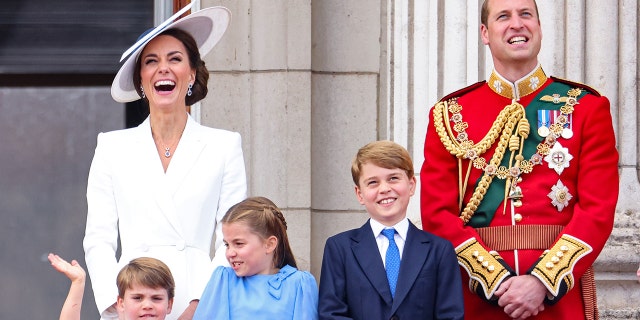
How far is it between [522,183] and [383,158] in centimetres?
51

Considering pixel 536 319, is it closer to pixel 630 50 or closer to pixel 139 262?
pixel 139 262

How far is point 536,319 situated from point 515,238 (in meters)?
0.28

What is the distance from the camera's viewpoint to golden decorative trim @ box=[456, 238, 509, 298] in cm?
486

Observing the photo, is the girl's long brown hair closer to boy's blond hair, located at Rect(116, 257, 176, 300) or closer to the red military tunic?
boy's blond hair, located at Rect(116, 257, 176, 300)

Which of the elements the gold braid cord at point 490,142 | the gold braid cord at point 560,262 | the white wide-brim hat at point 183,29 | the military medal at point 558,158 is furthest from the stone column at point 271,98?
the gold braid cord at point 560,262

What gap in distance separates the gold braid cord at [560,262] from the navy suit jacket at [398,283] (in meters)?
0.28

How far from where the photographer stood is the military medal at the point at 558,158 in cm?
500

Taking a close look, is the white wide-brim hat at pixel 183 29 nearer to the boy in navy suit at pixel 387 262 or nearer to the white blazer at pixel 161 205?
the white blazer at pixel 161 205

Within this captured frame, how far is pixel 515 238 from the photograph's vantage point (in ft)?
16.3

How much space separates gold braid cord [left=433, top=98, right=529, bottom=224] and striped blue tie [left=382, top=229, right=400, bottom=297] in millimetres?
285

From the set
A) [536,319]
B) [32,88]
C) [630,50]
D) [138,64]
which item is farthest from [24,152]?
[536,319]

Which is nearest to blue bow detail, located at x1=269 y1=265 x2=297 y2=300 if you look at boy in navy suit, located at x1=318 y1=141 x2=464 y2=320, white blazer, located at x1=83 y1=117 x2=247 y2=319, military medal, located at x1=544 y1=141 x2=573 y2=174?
boy in navy suit, located at x1=318 y1=141 x2=464 y2=320

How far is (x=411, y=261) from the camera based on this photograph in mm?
4832

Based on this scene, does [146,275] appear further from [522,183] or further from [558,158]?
[558,158]
